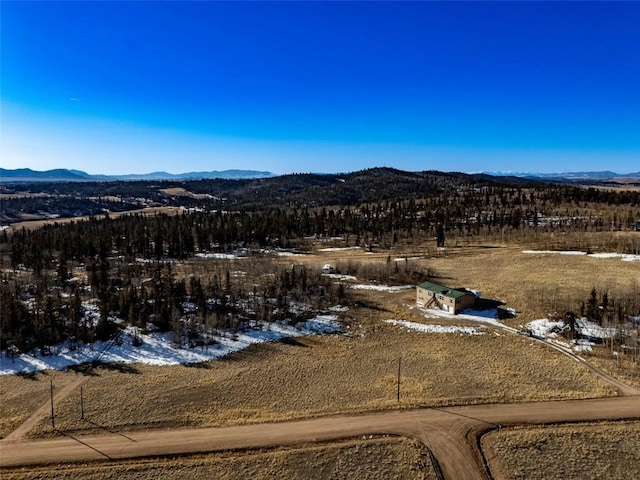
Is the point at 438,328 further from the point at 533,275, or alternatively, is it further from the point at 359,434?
the point at 533,275

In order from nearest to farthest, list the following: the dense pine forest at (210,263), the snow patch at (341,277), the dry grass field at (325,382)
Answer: the dry grass field at (325,382) < the dense pine forest at (210,263) < the snow patch at (341,277)

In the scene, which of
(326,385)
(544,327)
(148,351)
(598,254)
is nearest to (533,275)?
(544,327)

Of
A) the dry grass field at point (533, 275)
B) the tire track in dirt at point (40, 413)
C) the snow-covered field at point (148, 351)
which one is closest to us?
the tire track in dirt at point (40, 413)

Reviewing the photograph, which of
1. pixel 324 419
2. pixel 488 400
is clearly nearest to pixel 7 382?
pixel 324 419

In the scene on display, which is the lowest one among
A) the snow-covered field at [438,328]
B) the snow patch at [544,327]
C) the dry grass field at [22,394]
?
the dry grass field at [22,394]

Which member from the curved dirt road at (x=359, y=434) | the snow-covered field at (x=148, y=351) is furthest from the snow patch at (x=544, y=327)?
the snow-covered field at (x=148, y=351)

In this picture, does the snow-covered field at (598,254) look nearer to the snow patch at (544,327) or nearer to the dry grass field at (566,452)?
the snow patch at (544,327)

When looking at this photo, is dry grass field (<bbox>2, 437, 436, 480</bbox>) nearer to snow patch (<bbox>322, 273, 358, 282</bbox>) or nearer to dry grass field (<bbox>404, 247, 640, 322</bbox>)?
dry grass field (<bbox>404, 247, 640, 322</bbox>)
